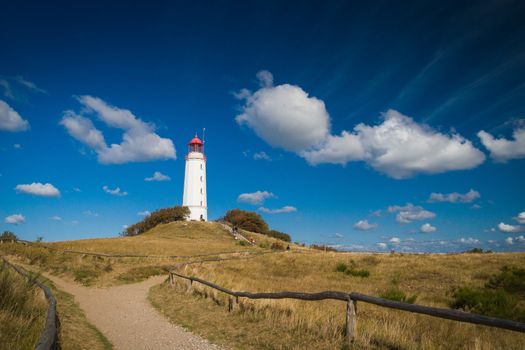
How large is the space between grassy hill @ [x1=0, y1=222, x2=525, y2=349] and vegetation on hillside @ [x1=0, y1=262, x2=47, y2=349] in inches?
165

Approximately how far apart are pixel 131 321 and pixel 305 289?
33.2ft

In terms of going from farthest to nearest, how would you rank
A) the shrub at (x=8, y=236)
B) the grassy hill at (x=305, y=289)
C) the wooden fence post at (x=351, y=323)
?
1. the shrub at (x=8, y=236)
2. the grassy hill at (x=305, y=289)
3. the wooden fence post at (x=351, y=323)

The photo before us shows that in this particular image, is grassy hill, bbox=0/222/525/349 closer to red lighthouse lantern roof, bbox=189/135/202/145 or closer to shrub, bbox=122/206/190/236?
shrub, bbox=122/206/190/236

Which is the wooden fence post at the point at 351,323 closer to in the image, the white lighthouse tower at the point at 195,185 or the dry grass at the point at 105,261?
the dry grass at the point at 105,261

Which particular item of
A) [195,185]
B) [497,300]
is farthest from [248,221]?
[497,300]

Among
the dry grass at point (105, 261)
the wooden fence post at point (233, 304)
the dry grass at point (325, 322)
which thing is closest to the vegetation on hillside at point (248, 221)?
the dry grass at point (105, 261)

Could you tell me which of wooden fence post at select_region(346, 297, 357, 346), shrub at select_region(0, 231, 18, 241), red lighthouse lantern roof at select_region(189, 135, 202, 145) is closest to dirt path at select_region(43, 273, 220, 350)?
wooden fence post at select_region(346, 297, 357, 346)

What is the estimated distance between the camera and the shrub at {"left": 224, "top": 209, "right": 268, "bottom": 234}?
83.5 meters

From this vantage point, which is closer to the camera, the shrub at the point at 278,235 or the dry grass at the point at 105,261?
the dry grass at the point at 105,261

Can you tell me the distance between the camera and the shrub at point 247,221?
83.5 m

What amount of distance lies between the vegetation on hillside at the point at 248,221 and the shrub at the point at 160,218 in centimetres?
1311

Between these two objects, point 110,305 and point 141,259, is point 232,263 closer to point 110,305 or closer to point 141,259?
point 141,259

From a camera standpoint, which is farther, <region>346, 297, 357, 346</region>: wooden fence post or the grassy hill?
the grassy hill

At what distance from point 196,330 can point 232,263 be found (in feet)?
76.2
